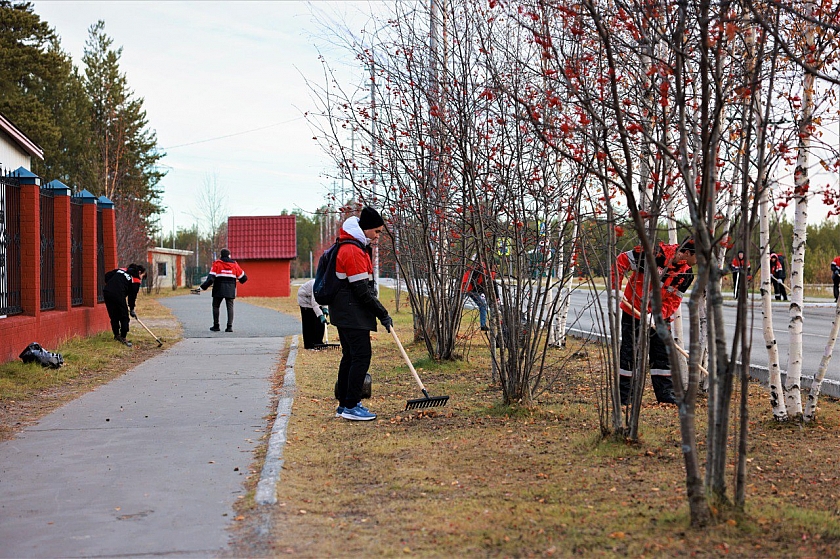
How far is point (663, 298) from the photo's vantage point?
7949mm

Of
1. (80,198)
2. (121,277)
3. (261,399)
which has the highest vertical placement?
(80,198)

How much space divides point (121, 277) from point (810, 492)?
1340 centimetres

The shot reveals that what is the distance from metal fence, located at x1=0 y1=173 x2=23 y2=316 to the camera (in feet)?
42.2

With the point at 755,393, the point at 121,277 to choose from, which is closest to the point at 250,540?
the point at 755,393

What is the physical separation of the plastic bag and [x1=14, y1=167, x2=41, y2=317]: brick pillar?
1.46 m

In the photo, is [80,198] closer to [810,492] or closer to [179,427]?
[179,427]

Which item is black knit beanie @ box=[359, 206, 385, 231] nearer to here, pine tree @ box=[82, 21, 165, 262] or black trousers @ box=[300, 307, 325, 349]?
black trousers @ box=[300, 307, 325, 349]

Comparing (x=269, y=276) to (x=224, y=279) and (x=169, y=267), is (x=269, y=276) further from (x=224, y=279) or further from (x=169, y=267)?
(x=169, y=267)

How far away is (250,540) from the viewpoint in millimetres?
4656

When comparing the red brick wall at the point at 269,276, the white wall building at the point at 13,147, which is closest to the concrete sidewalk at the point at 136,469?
the white wall building at the point at 13,147

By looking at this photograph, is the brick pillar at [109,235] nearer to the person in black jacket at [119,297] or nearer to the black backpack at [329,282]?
the person in black jacket at [119,297]

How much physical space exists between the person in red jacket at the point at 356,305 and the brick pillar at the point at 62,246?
922 cm

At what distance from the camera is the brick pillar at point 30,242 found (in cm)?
1357

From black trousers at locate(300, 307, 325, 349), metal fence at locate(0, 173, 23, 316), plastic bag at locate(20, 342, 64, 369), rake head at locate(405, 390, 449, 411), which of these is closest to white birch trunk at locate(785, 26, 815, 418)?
rake head at locate(405, 390, 449, 411)
